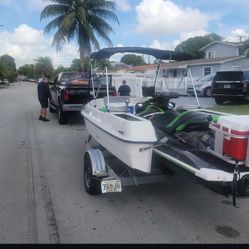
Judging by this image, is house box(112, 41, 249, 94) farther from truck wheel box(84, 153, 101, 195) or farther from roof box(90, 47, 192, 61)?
truck wheel box(84, 153, 101, 195)

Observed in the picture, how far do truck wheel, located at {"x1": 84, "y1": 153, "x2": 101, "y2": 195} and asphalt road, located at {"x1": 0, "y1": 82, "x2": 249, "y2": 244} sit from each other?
99 mm

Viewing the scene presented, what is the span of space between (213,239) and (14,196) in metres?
2.95

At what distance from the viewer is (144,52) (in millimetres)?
7234

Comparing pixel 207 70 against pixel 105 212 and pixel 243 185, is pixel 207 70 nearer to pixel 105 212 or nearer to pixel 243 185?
pixel 105 212

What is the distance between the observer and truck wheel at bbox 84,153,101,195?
5.46 metres

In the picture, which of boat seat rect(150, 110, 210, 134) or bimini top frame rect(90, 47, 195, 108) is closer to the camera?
boat seat rect(150, 110, 210, 134)

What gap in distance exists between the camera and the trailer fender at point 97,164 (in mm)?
5262

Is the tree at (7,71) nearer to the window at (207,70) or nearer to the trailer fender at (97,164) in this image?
the window at (207,70)

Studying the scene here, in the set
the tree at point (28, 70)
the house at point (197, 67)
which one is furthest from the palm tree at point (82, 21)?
the tree at point (28, 70)

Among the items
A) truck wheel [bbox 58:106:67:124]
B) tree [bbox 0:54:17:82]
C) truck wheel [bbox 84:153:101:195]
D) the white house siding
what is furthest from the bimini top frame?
tree [bbox 0:54:17:82]

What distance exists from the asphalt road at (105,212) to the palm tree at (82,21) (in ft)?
88.9

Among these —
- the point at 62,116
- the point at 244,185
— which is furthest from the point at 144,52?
the point at 62,116

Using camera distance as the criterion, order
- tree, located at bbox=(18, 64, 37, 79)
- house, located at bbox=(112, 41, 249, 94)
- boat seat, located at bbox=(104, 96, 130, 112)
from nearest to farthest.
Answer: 1. boat seat, located at bbox=(104, 96, 130, 112)
2. house, located at bbox=(112, 41, 249, 94)
3. tree, located at bbox=(18, 64, 37, 79)

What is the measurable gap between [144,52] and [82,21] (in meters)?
27.0
